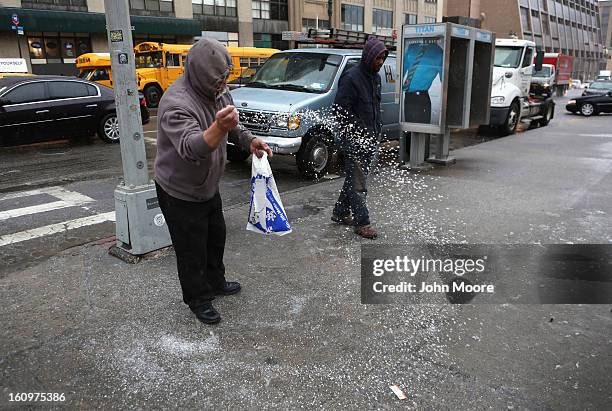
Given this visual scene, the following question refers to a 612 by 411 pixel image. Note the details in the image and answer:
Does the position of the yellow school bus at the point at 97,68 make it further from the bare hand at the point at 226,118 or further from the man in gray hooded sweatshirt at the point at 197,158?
the bare hand at the point at 226,118

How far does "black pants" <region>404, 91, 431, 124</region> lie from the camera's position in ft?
27.4

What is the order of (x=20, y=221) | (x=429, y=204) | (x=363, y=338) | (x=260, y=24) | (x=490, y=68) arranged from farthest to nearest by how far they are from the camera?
(x=260, y=24)
(x=490, y=68)
(x=429, y=204)
(x=20, y=221)
(x=363, y=338)

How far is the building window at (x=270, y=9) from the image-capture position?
37.8 metres

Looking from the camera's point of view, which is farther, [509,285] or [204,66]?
[509,285]

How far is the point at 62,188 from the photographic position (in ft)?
24.5

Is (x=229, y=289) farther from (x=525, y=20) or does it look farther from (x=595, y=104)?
(x=525, y=20)

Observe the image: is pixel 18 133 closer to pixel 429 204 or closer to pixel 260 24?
pixel 429 204

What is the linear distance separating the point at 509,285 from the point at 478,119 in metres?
6.23

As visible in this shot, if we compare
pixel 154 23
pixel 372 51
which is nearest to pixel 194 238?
pixel 372 51

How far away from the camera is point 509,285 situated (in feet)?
13.4

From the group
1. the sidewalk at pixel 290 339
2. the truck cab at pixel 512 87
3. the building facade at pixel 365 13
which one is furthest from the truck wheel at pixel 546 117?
the building facade at pixel 365 13

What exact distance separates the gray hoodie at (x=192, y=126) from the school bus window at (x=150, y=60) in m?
19.1

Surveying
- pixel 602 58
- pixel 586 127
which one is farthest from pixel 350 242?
pixel 602 58

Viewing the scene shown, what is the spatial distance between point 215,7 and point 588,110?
24.6 m
